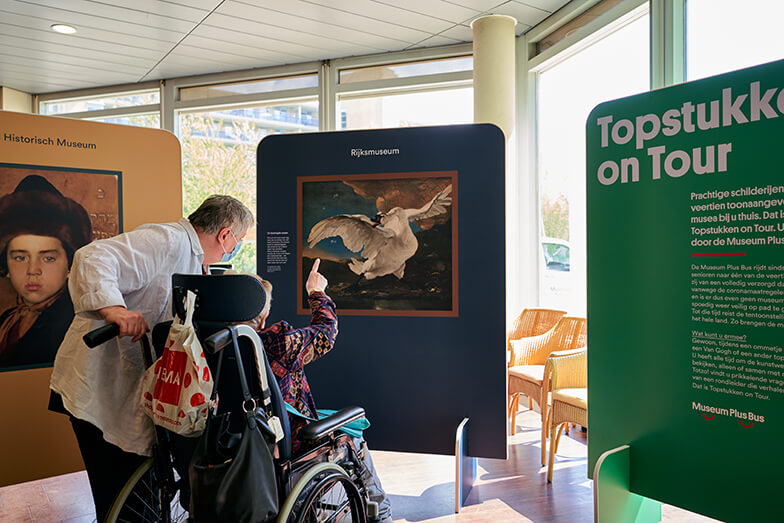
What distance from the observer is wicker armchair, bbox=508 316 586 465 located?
3.97 metres

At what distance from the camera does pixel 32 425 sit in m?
3.03

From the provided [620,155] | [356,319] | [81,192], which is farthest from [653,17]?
[81,192]

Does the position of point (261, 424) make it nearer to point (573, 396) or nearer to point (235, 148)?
point (573, 396)

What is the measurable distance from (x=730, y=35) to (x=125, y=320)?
3456 mm

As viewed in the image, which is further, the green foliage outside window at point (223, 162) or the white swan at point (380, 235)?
the green foliage outside window at point (223, 162)

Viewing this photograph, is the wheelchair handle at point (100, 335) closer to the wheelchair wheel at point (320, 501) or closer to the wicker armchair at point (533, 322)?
the wheelchair wheel at point (320, 501)

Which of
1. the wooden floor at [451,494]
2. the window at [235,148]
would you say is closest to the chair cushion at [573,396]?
the wooden floor at [451,494]

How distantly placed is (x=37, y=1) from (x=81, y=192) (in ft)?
7.86

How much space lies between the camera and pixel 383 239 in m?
3.05

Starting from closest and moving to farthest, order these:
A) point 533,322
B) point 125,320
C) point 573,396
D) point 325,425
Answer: point 125,320 < point 325,425 < point 573,396 < point 533,322

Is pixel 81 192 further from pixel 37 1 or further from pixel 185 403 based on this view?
pixel 37 1

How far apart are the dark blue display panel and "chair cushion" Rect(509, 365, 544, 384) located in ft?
3.66

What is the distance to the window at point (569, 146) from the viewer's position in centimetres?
434

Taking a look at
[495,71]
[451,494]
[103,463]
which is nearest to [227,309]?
[103,463]
